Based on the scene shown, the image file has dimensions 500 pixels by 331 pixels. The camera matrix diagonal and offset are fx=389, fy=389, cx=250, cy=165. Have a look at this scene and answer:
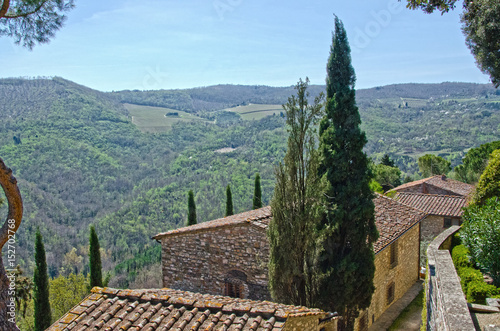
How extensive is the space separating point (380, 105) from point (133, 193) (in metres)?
97.5

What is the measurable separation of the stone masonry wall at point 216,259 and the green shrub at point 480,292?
16.8 feet

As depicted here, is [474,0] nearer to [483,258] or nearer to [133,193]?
[483,258]

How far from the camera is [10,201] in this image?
429 cm

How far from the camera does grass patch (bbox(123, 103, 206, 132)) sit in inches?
4713

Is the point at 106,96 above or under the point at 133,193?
above

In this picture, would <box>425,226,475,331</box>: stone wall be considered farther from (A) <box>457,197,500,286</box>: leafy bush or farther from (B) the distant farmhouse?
(B) the distant farmhouse

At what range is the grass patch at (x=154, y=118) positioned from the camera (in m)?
120

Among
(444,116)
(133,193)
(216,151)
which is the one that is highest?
(444,116)

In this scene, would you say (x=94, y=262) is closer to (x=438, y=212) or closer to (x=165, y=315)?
(x=165, y=315)

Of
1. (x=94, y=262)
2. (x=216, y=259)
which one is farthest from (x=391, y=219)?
(x=94, y=262)

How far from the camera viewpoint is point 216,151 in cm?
10181

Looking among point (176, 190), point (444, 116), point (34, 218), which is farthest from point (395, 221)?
point (444, 116)

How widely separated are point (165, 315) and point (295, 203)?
14.2ft

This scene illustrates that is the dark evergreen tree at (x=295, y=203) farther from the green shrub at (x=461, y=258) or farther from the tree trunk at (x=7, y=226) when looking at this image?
the tree trunk at (x=7, y=226)
